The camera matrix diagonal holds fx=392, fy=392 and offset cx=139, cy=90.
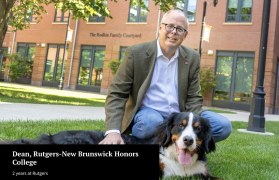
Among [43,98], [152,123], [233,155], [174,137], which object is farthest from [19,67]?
[174,137]

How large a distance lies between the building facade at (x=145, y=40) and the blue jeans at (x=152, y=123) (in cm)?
1508

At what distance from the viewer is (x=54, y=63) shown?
31.6 metres

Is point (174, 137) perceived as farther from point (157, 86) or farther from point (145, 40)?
point (145, 40)

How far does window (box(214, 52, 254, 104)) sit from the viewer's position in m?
24.1

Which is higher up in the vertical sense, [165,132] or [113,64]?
[113,64]

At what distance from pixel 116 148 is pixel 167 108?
2.41m

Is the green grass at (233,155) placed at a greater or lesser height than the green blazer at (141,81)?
lesser

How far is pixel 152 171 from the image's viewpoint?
1.84 m

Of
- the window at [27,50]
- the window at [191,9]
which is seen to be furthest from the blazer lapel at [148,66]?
the window at [27,50]

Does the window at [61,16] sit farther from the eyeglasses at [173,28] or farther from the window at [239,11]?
the eyeglasses at [173,28]

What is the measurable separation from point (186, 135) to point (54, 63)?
29.5m

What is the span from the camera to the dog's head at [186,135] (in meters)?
3.21

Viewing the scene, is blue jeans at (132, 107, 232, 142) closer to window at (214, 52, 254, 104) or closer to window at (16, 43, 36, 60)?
window at (214, 52, 254, 104)

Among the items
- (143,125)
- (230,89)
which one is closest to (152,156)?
(143,125)
